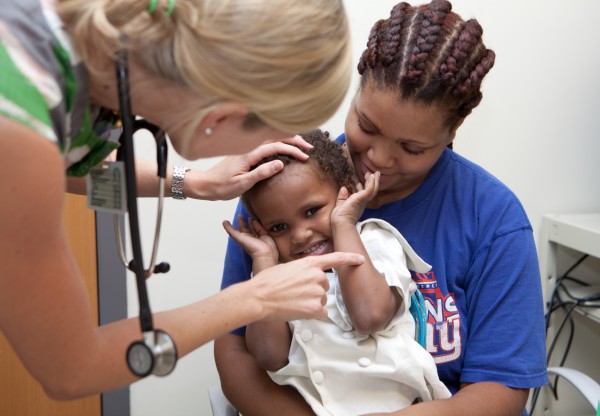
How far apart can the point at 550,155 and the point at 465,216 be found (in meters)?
0.80

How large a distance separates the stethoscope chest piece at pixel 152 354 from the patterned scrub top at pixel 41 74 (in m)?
0.25

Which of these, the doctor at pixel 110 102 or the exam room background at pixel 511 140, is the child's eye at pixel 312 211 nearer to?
the doctor at pixel 110 102

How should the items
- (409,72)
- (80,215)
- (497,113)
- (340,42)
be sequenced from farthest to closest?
1. (497,113)
2. (80,215)
3. (409,72)
4. (340,42)

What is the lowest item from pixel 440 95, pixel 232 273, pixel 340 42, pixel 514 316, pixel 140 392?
pixel 140 392

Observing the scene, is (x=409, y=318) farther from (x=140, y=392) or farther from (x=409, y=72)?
(x=140, y=392)

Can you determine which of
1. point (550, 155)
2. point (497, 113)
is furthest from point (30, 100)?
point (550, 155)

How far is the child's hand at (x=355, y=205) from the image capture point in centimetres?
127

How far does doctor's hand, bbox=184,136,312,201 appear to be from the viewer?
130 cm

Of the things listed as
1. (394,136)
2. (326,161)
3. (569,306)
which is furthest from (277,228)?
(569,306)

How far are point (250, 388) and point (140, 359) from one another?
0.51 m

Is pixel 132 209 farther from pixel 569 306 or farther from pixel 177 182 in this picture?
Result: pixel 569 306

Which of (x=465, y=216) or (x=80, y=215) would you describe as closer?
(x=465, y=216)

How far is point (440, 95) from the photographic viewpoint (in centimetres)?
120

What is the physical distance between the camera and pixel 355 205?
1277 mm
